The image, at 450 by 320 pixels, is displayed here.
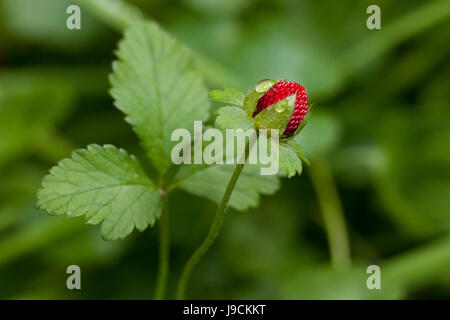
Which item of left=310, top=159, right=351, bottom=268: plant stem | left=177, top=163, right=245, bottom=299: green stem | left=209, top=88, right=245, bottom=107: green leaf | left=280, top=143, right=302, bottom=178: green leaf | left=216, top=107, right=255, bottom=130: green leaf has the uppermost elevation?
A: left=310, top=159, right=351, bottom=268: plant stem

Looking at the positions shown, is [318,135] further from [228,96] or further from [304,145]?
[228,96]

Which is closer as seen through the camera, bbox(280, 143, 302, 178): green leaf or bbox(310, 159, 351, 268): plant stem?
bbox(280, 143, 302, 178): green leaf

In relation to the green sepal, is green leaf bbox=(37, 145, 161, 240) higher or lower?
lower

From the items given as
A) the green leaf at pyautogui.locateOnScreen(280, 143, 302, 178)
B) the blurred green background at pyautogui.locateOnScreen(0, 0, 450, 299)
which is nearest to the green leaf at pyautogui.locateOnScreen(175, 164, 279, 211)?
the green leaf at pyautogui.locateOnScreen(280, 143, 302, 178)

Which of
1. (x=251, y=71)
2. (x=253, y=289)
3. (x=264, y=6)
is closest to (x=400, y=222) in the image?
(x=253, y=289)

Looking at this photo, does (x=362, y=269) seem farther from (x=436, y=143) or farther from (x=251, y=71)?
(x=251, y=71)

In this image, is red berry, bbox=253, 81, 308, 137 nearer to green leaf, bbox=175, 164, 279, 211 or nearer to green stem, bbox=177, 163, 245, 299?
green stem, bbox=177, 163, 245, 299

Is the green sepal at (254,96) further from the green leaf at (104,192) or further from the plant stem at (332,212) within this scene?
the plant stem at (332,212)
